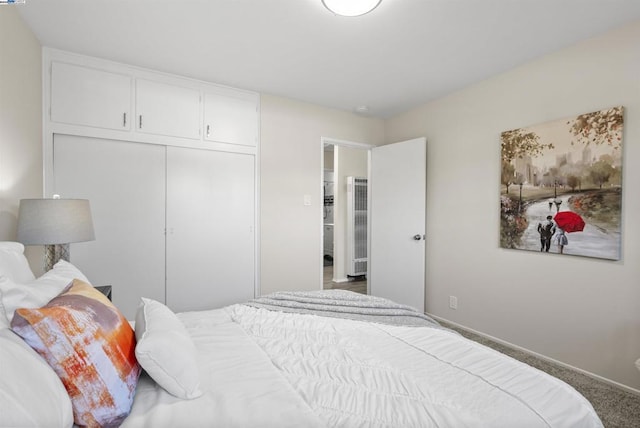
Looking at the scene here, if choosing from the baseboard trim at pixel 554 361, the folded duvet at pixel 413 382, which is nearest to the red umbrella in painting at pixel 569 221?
the baseboard trim at pixel 554 361

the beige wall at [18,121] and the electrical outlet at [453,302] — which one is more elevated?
the beige wall at [18,121]

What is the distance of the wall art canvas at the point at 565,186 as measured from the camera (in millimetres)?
2182

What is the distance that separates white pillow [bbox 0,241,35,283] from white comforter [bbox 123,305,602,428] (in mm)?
662

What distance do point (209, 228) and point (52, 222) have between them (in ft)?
4.52

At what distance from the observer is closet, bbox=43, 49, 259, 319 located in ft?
8.53

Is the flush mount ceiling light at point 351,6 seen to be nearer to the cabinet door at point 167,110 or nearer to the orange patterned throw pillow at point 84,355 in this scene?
the cabinet door at point 167,110

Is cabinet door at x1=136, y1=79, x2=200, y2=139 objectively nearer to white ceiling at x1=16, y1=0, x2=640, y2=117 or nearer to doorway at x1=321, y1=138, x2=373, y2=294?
white ceiling at x1=16, y1=0, x2=640, y2=117

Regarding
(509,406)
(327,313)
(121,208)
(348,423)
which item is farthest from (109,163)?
(509,406)

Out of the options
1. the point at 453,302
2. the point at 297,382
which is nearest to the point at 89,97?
the point at 297,382

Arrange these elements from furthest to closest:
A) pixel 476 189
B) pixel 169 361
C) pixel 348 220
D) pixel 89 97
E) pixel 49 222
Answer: pixel 348 220 < pixel 476 189 < pixel 89 97 < pixel 49 222 < pixel 169 361

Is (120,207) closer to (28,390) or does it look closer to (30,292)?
(30,292)

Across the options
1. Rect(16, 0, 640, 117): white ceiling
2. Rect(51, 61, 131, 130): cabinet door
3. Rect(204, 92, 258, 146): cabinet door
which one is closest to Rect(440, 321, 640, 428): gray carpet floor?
Rect(16, 0, 640, 117): white ceiling

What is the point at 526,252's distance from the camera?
2711mm

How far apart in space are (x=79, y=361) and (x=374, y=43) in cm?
255
